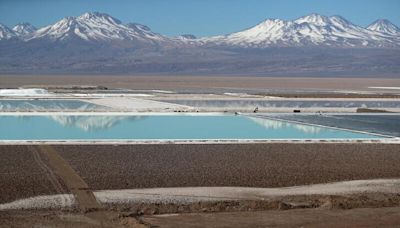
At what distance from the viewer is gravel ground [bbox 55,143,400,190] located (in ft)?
34.1

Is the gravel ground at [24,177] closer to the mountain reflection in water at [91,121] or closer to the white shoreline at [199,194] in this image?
the white shoreline at [199,194]

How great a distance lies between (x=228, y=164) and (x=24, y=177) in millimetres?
3114

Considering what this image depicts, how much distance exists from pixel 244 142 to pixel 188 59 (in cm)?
15700

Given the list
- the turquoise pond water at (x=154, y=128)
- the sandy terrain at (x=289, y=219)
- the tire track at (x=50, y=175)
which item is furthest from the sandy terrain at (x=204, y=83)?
the sandy terrain at (x=289, y=219)

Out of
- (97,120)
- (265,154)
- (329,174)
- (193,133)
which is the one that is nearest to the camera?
(329,174)

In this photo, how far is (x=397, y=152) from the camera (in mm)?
13773

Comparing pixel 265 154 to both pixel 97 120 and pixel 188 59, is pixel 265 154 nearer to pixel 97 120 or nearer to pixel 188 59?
pixel 97 120

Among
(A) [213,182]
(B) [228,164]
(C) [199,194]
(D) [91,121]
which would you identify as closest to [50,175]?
(A) [213,182]

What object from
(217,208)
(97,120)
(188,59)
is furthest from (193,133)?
(188,59)

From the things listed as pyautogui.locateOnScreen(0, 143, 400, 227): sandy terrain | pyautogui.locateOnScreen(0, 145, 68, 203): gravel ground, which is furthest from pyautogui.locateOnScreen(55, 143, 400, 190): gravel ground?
pyautogui.locateOnScreen(0, 145, 68, 203): gravel ground

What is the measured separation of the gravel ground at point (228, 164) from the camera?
409 inches

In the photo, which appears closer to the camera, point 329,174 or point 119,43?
point 329,174

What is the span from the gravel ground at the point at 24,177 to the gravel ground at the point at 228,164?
0.44 metres

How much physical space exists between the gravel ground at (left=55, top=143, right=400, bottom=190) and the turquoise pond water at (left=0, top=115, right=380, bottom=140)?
5.66 feet
